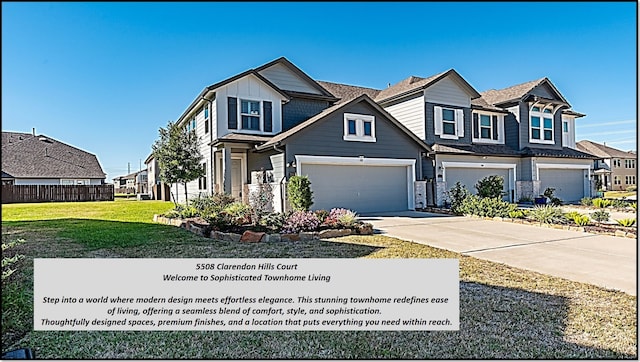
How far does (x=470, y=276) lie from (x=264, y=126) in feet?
36.0

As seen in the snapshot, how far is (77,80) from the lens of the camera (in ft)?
8.34

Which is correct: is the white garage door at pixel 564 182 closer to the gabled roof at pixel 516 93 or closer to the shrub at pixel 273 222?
the gabled roof at pixel 516 93

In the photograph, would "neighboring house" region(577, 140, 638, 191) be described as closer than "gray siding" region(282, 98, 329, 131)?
No

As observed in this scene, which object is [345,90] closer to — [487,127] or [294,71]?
[294,71]

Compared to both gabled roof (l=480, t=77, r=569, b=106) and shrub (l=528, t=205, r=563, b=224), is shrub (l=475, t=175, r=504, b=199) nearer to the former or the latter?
shrub (l=528, t=205, r=563, b=224)

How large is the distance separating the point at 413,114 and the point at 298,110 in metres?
5.21

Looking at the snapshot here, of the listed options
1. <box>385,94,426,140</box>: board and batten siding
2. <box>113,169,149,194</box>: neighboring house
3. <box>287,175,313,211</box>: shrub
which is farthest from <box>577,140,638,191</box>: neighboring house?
<box>113,169,149,194</box>: neighboring house

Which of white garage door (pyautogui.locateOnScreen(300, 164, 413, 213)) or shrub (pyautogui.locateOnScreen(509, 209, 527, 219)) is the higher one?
white garage door (pyautogui.locateOnScreen(300, 164, 413, 213))

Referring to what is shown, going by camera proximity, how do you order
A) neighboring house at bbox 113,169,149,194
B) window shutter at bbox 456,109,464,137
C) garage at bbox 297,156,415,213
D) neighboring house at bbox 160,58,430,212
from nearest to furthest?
1. neighboring house at bbox 160,58,430,212
2. garage at bbox 297,156,415,213
3. window shutter at bbox 456,109,464,137
4. neighboring house at bbox 113,169,149,194

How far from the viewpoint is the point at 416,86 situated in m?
17.2

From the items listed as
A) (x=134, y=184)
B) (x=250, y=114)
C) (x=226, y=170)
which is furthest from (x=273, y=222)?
(x=134, y=184)

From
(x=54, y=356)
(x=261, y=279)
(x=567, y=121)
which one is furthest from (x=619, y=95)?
(x=567, y=121)

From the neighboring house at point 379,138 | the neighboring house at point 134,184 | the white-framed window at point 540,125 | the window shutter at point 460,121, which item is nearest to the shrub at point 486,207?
the neighboring house at point 379,138

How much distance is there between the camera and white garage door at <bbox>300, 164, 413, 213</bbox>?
13742mm
